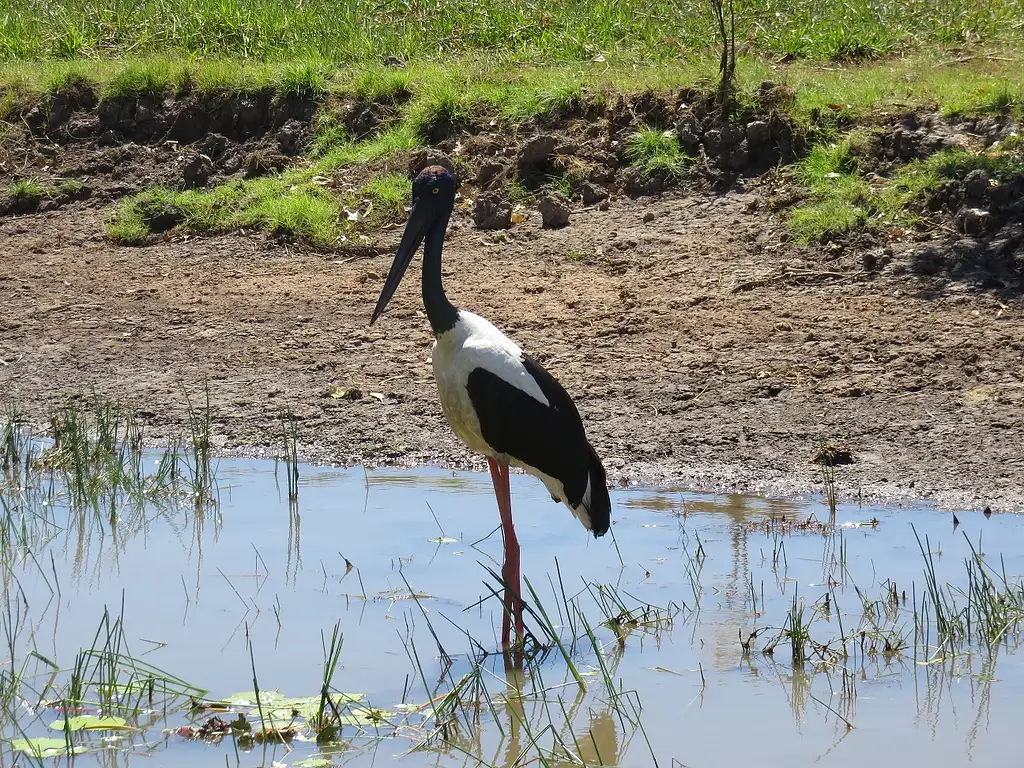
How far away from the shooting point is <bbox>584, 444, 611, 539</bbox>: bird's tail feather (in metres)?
5.14

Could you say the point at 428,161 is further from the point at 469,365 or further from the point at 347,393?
the point at 469,365

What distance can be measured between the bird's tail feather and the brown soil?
4.39 ft

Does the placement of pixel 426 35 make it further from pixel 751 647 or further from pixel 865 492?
pixel 751 647

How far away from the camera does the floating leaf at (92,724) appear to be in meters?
4.04

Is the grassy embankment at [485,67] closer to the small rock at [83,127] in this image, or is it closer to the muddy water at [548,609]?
the small rock at [83,127]

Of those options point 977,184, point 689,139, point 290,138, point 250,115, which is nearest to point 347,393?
point 689,139

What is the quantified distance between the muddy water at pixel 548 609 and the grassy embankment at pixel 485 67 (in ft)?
10.5

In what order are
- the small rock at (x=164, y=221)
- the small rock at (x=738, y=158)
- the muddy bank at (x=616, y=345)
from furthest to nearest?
the small rock at (x=164, y=221) → the small rock at (x=738, y=158) → the muddy bank at (x=616, y=345)

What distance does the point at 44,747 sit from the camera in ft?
12.9

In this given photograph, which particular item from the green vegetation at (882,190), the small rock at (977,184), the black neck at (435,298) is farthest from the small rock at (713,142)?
the black neck at (435,298)

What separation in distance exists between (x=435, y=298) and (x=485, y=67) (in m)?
6.36

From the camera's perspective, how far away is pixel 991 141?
28.2ft

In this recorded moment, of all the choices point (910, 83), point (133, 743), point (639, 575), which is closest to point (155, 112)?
point (910, 83)

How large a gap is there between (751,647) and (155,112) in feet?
26.8
